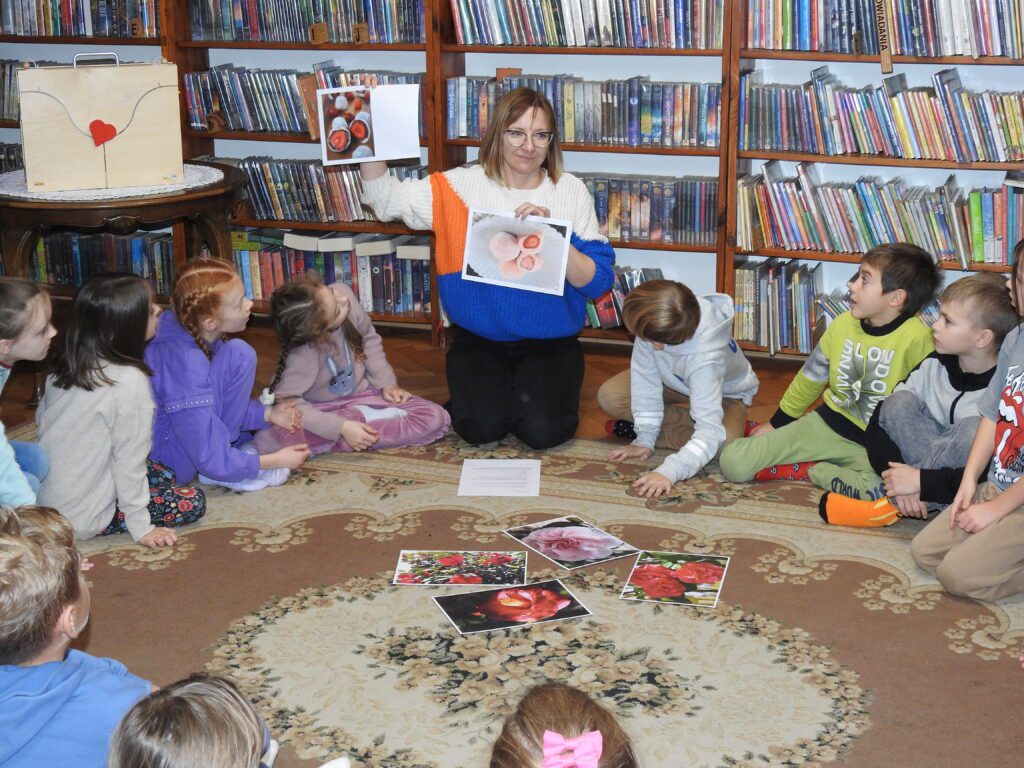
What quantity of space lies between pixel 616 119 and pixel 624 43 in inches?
10.0

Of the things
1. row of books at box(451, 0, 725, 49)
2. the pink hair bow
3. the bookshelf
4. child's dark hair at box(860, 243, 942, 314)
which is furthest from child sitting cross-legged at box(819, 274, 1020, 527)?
the pink hair bow

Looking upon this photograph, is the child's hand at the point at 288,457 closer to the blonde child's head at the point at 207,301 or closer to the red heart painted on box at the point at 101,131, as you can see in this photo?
the blonde child's head at the point at 207,301

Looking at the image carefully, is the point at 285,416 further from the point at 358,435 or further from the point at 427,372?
the point at 427,372

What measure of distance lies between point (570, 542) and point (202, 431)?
987mm

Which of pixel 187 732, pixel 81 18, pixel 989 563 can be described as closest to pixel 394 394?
pixel 989 563

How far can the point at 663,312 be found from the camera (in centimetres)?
308

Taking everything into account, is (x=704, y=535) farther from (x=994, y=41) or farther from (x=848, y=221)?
(x=994, y=41)

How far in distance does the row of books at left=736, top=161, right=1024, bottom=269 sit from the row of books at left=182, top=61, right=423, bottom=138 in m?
1.32

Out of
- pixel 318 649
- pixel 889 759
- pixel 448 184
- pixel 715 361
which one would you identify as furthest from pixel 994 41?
pixel 318 649

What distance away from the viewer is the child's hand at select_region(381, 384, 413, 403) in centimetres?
360

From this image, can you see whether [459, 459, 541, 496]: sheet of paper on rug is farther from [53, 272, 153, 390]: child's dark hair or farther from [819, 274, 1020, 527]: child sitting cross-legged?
[53, 272, 153, 390]: child's dark hair

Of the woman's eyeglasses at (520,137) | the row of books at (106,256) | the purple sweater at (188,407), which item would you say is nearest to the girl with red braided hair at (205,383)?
the purple sweater at (188,407)

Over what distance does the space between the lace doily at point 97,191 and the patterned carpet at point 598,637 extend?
93cm

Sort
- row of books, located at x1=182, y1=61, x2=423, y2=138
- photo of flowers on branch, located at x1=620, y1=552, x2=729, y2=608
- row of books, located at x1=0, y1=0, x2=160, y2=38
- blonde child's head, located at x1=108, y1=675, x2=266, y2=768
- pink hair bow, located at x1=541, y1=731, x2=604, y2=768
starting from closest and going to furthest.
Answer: pink hair bow, located at x1=541, y1=731, x2=604, y2=768 → blonde child's head, located at x1=108, y1=675, x2=266, y2=768 → photo of flowers on branch, located at x1=620, y1=552, x2=729, y2=608 → row of books, located at x1=182, y1=61, x2=423, y2=138 → row of books, located at x1=0, y1=0, x2=160, y2=38
